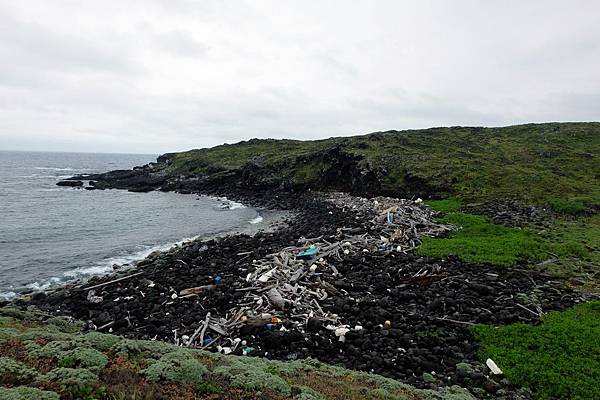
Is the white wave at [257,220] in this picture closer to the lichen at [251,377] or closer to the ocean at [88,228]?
the ocean at [88,228]

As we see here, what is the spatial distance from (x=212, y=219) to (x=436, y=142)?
5252 centimetres

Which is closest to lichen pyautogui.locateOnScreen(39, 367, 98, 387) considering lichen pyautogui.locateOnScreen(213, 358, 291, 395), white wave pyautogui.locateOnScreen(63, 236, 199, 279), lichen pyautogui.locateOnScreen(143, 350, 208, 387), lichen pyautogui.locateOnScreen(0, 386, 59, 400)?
lichen pyautogui.locateOnScreen(0, 386, 59, 400)

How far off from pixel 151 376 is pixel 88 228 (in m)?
43.7

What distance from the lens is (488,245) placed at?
26438mm

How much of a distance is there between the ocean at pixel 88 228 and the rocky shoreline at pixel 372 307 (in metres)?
6.21

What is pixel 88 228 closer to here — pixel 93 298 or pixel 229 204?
pixel 229 204

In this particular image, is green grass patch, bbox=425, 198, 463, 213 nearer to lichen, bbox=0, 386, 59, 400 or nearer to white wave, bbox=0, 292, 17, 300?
white wave, bbox=0, 292, 17, 300

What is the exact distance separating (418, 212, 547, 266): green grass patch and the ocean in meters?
26.3

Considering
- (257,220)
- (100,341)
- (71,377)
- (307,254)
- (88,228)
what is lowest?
(88,228)

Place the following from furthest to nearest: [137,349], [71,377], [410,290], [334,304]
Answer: [410,290] < [334,304] < [137,349] < [71,377]

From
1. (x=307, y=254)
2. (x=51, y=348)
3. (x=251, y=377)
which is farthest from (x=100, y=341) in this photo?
(x=307, y=254)

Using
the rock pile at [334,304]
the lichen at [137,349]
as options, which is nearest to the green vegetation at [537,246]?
the rock pile at [334,304]

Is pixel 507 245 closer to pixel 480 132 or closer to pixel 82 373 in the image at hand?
pixel 82 373

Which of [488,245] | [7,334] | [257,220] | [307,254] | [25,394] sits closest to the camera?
[25,394]
